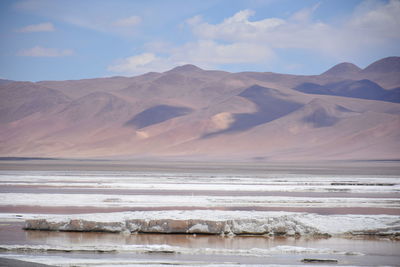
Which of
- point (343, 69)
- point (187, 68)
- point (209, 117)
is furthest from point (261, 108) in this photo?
point (343, 69)

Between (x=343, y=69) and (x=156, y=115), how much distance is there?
229ft

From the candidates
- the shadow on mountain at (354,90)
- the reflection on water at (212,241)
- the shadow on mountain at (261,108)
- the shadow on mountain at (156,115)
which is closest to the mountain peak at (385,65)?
the shadow on mountain at (354,90)

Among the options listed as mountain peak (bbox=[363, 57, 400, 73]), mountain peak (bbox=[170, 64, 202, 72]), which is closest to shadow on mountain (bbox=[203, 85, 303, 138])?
mountain peak (bbox=[363, 57, 400, 73])

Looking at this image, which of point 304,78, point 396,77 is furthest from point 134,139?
point 396,77

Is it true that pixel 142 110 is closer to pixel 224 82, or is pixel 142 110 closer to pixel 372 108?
pixel 224 82

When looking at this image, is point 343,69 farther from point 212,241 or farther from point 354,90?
point 212,241

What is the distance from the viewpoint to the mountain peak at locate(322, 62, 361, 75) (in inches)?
7035

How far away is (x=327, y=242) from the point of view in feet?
41.1

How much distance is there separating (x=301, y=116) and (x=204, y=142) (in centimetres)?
1792

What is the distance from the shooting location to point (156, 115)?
431 feet

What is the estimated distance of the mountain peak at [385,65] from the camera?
165 metres

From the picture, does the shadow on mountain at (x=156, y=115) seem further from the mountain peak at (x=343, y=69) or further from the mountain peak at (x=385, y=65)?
the mountain peak at (x=343, y=69)

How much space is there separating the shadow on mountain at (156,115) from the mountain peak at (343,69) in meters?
61.8

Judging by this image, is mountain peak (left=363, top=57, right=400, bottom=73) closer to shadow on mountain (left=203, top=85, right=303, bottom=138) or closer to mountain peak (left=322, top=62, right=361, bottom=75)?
mountain peak (left=322, top=62, right=361, bottom=75)
